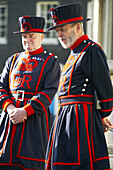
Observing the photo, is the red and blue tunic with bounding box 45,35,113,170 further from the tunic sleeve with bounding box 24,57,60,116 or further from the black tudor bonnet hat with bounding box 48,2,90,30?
the tunic sleeve with bounding box 24,57,60,116

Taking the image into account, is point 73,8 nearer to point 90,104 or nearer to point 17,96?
point 90,104

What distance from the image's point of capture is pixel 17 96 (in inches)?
199

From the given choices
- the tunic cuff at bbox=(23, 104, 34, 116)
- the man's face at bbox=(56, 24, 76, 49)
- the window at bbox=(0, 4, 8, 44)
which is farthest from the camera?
the window at bbox=(0, 4, 8, 44)

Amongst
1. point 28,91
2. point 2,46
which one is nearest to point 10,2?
point 2,46

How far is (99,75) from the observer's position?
13.4ft

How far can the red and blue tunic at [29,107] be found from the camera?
16.3 feet

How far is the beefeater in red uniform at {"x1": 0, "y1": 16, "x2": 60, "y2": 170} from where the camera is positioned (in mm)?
4961

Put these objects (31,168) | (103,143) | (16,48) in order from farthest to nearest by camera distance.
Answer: (16,48), (31,168), (103,143)

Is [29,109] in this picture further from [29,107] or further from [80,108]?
[80,108]

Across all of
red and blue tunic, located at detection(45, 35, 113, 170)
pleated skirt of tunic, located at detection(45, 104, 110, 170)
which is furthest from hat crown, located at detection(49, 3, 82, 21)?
pleated skirt of tunic, located at detection(45, 104, 110, 170)

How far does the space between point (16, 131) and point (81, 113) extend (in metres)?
1.08

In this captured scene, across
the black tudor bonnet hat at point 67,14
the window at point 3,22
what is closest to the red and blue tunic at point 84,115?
the black tudor bonnet hat at point 67,14

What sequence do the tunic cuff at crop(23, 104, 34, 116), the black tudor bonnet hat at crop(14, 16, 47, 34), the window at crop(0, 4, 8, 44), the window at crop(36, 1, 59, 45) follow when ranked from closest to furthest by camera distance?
1. the tunic cuff at crop(23, 104, 34, 116)
2. the black tudor bonnet hat at crop(14, 16, 47, 34)
3. the window at crop(36, 1, 59, 45)
4. the window at crop(0, 4, 8, 44)

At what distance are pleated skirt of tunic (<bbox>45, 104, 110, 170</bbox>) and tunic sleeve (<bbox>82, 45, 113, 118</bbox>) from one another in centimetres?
13
